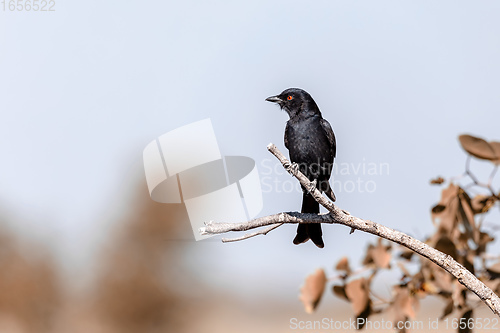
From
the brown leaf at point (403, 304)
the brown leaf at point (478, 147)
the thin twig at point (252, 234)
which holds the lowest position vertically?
the brown leaf at point (403, 304)

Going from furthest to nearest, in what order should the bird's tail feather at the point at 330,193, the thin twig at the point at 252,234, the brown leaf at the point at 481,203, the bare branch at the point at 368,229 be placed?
the bird's tail feather at the point at 330,193 < the brown leaf at the point at 481,203 < the thin twig at the point at 252,234 < the bare branch at the point at 368,229

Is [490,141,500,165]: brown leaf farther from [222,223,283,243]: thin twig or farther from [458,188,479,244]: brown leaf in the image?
[222,223,283,243]: thin twig

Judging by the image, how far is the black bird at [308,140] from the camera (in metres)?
4.53

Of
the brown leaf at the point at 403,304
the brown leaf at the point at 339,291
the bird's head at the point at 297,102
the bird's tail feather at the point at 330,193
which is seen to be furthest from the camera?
the bird's head at the point at 297,102

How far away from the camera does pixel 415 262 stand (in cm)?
362

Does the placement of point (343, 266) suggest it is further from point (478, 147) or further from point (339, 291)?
point (478, 147)

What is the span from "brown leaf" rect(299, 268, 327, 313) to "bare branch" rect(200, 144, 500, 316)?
45 cm

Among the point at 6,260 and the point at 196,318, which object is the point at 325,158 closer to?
the point at 196,318

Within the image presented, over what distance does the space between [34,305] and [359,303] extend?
54.7 feet

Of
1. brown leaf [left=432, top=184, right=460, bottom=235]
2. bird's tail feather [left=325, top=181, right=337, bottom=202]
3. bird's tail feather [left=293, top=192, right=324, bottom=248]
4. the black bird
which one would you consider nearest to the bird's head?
the black bird

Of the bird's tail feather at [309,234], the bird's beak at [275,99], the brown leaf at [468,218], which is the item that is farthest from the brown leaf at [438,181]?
the bird's beak at [275,99]

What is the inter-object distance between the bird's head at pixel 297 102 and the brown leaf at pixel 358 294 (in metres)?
1.69

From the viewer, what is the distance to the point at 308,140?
4.54 metres

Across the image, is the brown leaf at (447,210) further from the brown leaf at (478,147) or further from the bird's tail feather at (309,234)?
the bird's tail feather at (309,234)
